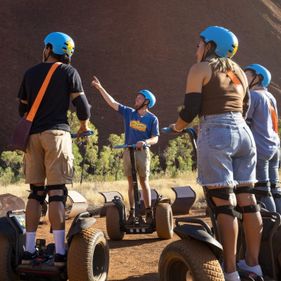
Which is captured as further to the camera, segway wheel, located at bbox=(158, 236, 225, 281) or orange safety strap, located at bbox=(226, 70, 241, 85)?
orange safety strap, located at bbox=(226, 70, 241, 85)

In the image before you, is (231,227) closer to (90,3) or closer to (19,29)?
(19,29)

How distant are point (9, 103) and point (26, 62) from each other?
581 centimetres

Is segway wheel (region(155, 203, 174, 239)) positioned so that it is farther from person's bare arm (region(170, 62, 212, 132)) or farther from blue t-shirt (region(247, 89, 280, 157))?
person's bare arm (region(170, 62, 212, 132))

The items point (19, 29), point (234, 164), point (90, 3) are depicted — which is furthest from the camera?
point (90, 3)

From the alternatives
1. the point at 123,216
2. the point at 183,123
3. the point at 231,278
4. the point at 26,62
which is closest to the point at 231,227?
the point at 231,278

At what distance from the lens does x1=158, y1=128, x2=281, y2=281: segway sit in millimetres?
3486

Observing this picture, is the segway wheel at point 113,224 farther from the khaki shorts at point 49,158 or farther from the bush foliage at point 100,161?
the bush foliage at point 100,161

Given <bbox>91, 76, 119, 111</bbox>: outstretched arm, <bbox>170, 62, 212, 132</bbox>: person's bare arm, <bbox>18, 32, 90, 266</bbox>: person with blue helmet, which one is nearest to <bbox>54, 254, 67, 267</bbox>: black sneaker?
<bbox>18, 32, 90, 266</bbox>: person with blue helmet

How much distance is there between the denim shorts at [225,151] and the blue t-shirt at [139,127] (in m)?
3.89

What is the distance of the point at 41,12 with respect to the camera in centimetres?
5509

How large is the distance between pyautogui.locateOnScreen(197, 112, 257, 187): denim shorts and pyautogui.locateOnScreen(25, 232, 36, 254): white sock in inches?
62.4

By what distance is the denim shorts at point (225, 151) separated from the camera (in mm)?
3717

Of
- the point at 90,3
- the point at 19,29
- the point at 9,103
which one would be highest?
the point at 90,3

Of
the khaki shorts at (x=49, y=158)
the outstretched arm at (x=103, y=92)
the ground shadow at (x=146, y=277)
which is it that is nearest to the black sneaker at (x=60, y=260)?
the khaki shorts at (x=49, y=158)
